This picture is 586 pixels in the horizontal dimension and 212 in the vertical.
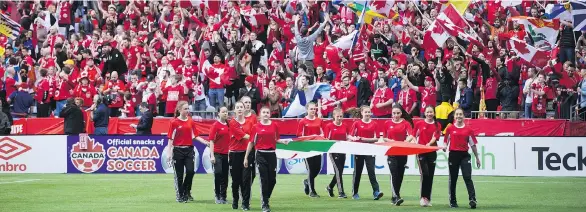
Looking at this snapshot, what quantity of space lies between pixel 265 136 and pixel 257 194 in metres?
5.72

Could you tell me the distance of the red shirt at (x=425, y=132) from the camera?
21.6 meters

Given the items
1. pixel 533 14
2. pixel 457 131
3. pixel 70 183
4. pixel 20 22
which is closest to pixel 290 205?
pixel 457 131

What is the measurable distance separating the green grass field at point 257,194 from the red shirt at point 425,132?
1.34 meters

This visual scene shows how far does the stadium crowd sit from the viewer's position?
3164 cm

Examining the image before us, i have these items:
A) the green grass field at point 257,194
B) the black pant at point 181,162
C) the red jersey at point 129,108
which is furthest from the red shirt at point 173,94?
the black pant at point 181,162

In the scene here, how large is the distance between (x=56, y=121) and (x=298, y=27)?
8.47 m

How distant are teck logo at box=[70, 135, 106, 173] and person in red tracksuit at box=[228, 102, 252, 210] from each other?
12807 millimetres

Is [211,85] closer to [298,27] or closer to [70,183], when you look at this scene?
[298,27]

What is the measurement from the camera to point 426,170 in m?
21.6

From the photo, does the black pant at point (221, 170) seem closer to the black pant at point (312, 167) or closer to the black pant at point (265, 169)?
the black pant at point (265, 169)

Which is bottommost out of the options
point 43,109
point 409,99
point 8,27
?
point 43,109

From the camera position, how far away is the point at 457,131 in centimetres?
2103

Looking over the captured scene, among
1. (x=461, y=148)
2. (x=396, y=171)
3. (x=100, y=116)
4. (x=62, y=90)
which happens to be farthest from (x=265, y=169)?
(x=62, y=90)

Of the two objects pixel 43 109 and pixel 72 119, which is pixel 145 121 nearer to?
pixel 72 119
